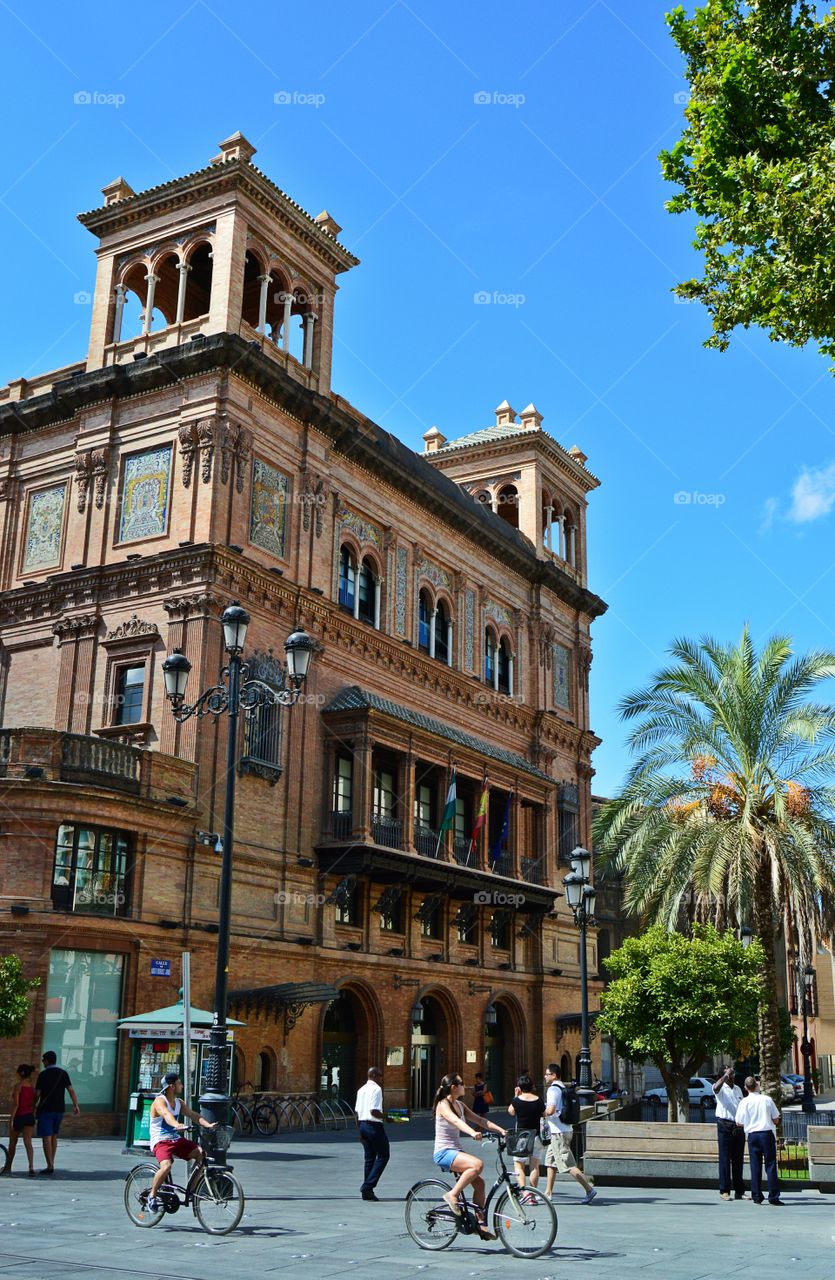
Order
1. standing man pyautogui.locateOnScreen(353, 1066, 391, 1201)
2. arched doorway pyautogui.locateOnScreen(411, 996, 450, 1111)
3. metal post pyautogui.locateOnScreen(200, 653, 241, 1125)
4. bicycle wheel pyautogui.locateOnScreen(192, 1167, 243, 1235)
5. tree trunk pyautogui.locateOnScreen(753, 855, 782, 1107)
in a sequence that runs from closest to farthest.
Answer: bicycle wheel pyautogui.locateOnScreen(192, 1167, 243, 1235) < metal post pyautogui.locateOnScreen(200, 653, 241, 1125) < standing man pyautogui.locateOnScreen(353, 1066, 391, 1201) < tree trunk pyautogui.locateOnScreen(753, 855, 782, 1107) < arched doorway pyautogui.locateOnScreen(411, 996, 450, 1111)

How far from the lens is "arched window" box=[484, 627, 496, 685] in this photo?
44.6m

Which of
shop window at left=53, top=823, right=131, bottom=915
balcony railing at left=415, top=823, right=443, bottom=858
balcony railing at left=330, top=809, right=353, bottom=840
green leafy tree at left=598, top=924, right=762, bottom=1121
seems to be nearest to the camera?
green leafy tree at left=598, top=924, right=762, bottom=1121

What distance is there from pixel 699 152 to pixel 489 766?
89.5 feet

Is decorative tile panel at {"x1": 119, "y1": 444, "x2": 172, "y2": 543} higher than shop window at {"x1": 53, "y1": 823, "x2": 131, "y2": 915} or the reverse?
higher

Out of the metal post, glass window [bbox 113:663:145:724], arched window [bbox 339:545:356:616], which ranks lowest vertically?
the metal post

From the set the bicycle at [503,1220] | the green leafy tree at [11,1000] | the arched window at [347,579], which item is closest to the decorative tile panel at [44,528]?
the arched window at [347,579]

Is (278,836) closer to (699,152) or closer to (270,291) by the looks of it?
(270,291)

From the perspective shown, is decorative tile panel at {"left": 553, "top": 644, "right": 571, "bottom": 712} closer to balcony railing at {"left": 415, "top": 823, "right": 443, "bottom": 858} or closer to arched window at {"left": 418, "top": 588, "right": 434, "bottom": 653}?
arched window at {"left": 418, "top": 588, "right": 434, "bottom": 653}

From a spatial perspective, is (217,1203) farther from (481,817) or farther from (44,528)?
(481,817)

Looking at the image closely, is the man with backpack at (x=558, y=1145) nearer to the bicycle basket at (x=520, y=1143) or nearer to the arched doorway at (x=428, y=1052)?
the bicycle basket at (x=520, y=1143)

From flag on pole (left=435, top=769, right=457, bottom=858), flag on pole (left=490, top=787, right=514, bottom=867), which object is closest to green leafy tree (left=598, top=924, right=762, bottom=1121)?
flag on pole (left=435, top=769, right=457, bottom=858)

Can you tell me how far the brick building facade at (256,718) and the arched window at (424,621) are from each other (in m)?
0.10

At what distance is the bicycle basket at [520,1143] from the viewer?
14374mm

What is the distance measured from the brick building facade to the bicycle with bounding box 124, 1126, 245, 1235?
1241 centimetres
